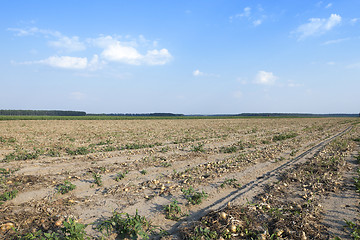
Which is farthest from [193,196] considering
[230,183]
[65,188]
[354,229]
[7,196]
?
[7,196]

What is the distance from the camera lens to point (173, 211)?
510cm

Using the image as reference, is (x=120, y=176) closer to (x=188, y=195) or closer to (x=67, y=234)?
(x=188, y=195)

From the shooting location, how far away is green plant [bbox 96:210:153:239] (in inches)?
161

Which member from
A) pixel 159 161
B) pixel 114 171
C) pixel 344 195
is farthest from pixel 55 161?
pixel 344 195

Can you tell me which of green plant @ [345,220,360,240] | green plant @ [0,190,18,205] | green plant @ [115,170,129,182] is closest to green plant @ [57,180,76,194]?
green plant @ [0,190,18,205]

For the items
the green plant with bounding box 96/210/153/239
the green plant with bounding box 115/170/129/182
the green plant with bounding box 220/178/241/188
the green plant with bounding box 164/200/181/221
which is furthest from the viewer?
the green plant with bounding box 115/170/129/182

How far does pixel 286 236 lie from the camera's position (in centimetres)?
404

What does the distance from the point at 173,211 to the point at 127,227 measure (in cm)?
131

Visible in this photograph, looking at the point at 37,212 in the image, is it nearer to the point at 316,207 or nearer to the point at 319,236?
the point at 319,236

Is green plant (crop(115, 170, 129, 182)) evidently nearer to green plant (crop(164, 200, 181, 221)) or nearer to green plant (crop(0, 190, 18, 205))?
green plant (crop(164, 200, 181, 221))

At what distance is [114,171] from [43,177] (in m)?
2.53

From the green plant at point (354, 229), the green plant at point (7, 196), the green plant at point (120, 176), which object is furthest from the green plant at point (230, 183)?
the green plant at point (7, 196)

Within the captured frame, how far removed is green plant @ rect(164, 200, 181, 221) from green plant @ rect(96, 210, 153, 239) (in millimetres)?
618

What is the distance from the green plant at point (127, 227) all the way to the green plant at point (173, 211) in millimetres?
618
